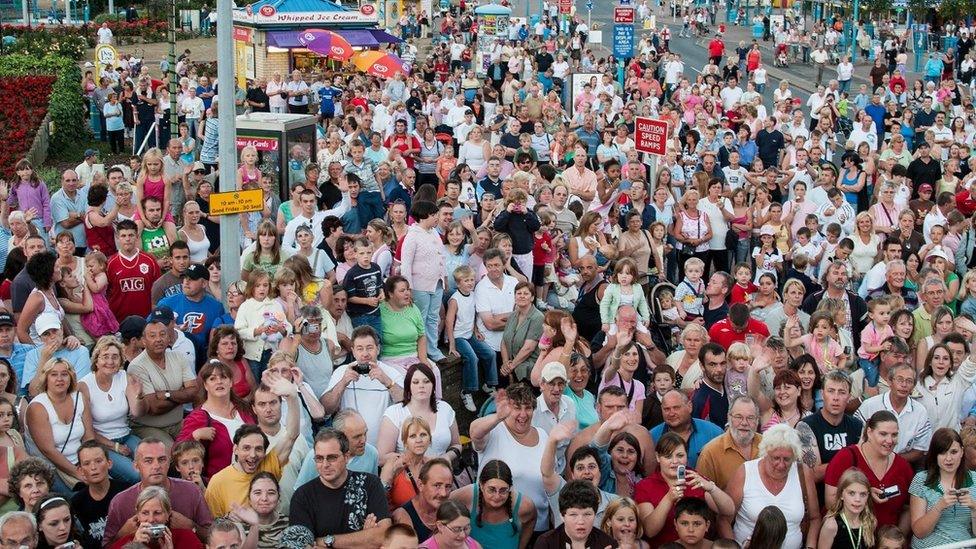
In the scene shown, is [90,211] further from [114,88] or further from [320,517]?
[114,88]

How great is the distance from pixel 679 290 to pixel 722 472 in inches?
169

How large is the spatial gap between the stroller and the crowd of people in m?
0.03

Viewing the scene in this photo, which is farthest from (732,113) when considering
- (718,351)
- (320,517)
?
(320,517)

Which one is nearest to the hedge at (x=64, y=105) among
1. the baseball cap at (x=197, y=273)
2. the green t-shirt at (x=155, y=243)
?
the green t-shirt at (x=155, y=243)

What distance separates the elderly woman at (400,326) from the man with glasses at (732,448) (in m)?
3.13

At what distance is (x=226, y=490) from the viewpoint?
27.0 ft

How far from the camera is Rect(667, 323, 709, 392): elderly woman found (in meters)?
10.6

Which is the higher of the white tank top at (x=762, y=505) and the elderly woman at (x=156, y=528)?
the elderly woman at (x=156, y=528)

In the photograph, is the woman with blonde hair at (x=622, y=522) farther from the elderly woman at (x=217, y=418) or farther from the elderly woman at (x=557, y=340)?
the elderly woman at (x=557, y=340)

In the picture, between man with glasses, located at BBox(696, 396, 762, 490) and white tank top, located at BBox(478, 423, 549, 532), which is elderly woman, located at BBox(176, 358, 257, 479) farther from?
man with glasses, located at BBox(696, 396, 762, 490)

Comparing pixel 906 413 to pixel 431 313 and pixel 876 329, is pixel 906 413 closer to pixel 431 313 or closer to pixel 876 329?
pixel 876 329

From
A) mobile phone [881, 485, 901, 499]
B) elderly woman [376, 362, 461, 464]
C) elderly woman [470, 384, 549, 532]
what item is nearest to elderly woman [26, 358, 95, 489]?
elderly woman [376, 362, 461, 464]

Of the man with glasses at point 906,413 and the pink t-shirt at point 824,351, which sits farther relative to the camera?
the pink t-shirt at point 824,351

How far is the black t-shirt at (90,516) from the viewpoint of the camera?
7980 mm
